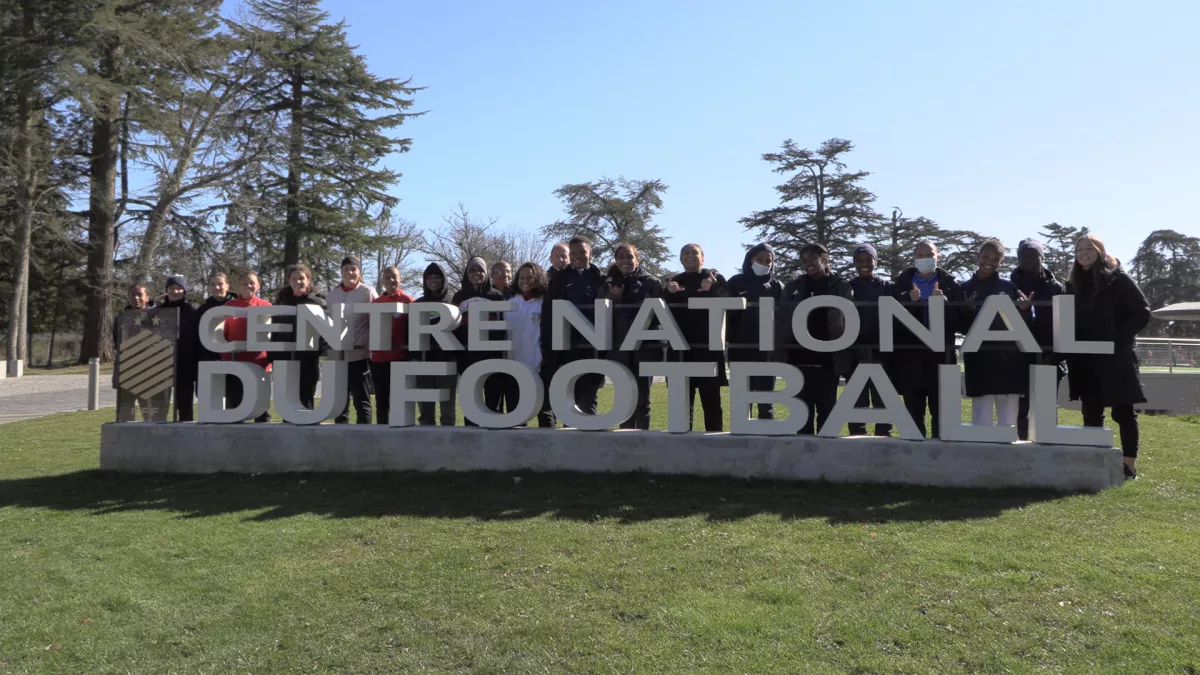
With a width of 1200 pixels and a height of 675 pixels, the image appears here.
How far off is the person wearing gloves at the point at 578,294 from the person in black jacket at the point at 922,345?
8.72 feet

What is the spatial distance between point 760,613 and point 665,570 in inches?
30.4

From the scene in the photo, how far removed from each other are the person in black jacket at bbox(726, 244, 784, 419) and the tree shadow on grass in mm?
962

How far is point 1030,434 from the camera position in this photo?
703 cm

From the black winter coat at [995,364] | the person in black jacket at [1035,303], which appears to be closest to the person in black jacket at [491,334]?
the black winter coat at [995,364]

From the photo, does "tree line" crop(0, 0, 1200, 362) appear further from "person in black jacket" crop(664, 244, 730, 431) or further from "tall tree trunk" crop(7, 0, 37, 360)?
"person in black jacket" crop(664, 244, 730, 431)

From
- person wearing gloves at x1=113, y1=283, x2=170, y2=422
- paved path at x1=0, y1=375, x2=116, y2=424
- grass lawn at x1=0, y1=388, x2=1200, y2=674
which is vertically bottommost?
grass lawn at x1=0, y1=388, x2=1200, y2=674

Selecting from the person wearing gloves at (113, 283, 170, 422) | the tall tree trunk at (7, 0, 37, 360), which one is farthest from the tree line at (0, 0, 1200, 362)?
the person wearing gloves at (113, 283, 170, 422)

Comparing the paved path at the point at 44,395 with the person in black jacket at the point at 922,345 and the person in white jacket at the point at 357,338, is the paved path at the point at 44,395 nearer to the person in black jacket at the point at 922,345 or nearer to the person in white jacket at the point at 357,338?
the person in white jacket at the point at 357,338

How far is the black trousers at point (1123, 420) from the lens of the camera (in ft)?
22.2

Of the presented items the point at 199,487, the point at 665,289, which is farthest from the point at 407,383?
the point at 665,289

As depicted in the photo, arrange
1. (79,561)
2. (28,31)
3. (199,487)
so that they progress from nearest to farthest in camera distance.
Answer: (79,561)
(199,487)
(28,31)

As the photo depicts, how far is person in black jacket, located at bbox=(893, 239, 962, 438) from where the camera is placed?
714 centimetres

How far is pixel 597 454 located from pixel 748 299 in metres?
1.91

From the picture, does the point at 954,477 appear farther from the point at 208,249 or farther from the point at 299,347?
the point at 208,249
